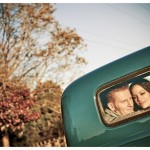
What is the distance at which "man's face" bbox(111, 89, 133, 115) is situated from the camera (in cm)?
196

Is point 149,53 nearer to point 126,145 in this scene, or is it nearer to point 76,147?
point 126,145

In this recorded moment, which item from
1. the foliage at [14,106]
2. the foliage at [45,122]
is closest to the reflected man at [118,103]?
the foliage at [14,106]

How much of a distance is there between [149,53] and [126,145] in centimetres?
79

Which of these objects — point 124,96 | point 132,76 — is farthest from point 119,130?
point 132,76

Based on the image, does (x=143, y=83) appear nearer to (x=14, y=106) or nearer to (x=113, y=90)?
(x=113, y=90)

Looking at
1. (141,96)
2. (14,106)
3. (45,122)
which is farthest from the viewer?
(45,122)

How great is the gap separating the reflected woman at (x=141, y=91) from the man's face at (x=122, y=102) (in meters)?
0.05

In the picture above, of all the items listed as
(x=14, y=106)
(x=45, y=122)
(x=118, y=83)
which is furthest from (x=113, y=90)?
(x=45, y=122)

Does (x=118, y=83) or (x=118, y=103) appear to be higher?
(x=118, y=83)

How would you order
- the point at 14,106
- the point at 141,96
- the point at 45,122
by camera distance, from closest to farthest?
1. the point at 141,96
2. the point at 14,106
3. the point at 45,122

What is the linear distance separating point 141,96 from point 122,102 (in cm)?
17

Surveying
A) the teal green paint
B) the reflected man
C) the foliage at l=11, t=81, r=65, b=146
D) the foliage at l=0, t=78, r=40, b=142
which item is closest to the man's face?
the reflected man

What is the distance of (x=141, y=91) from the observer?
1966 mm

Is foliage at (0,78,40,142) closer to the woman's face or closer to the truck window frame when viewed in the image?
the truck window frame
